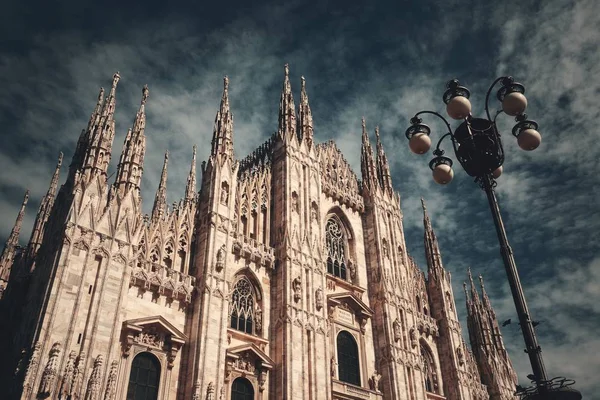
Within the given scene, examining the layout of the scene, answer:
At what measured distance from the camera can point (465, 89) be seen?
11.9m

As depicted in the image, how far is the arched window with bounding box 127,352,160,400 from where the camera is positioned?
1880cm

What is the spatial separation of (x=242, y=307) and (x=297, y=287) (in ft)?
10.2

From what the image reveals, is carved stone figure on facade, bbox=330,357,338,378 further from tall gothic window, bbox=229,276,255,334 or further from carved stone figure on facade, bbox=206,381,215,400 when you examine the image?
carved stone figure on facade, bbox=206,381,215,400

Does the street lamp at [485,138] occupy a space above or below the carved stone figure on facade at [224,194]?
below

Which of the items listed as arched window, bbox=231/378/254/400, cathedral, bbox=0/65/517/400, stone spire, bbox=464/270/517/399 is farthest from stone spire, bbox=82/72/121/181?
stone spire, bbox=464/270/517/399

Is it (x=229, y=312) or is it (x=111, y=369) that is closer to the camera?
(x=111, y=369)

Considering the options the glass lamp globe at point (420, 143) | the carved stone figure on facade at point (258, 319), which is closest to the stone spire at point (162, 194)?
the carved stone figure on facade at point (258, 319)

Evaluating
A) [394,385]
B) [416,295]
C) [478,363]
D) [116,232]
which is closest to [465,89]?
[116,232]

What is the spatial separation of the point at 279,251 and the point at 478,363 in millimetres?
19184

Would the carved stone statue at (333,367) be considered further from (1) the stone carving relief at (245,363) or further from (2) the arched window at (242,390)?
(2) the arched window at (242,390)

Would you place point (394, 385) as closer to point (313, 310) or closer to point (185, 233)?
point (313, 310)

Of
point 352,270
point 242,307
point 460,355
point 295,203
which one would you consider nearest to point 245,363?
point 242,307

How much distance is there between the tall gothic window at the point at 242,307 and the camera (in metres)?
A: 23.4

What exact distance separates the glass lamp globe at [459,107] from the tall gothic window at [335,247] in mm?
19424
